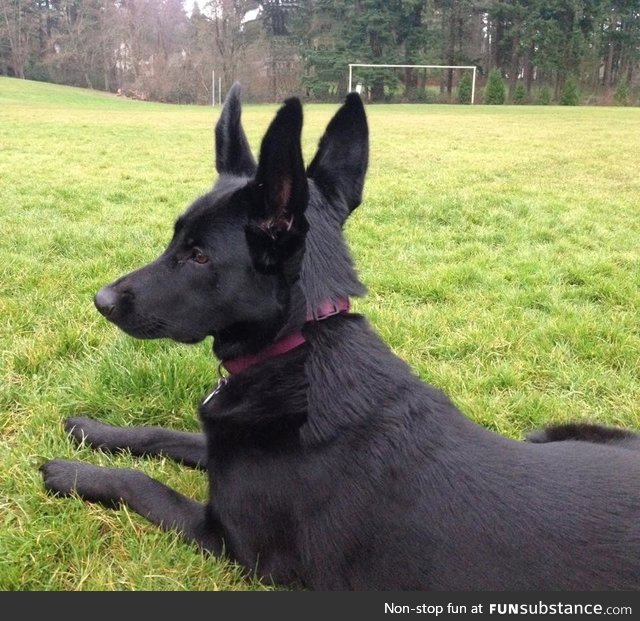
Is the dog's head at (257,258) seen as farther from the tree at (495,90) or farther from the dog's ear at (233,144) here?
the tree at (495,90)

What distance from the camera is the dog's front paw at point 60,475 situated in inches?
91.0

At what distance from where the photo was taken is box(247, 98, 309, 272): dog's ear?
1737mm

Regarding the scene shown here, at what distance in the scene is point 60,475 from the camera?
2357mm

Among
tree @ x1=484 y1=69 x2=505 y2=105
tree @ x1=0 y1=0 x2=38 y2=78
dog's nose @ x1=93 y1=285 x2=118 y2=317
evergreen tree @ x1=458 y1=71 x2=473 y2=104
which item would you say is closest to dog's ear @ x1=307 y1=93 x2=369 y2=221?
dog's nose @ x1=93 y1=285 x2=118 y2=317

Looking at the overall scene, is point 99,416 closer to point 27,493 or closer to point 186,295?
point 27,493

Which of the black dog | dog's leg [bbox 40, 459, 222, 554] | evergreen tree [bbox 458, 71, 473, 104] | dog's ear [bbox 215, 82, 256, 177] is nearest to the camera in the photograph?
the black dog

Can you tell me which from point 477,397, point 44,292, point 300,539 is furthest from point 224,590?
point 44,292

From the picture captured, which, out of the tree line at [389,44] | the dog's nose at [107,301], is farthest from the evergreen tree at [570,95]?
the dog's nose at [107,301]

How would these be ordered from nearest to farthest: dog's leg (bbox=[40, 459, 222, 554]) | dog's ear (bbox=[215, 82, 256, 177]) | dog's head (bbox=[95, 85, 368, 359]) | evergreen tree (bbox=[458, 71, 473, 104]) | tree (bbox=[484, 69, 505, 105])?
dog's head (bbox=[95, 85, 368, 359]) < dog's leg (bbox=[40, 459, 222, 554]) < dog's ear (bbox=[215, 82, 256, 177]) < tree (bbox=[484, 69, 505, 105]) < evergreen tree (bbox=[458, 71, 473, 104])

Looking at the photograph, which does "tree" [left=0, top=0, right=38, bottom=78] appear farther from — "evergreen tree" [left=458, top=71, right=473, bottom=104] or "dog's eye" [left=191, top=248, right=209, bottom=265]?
"dog's eye" [left=191, top=248, right=209, bottom=265]

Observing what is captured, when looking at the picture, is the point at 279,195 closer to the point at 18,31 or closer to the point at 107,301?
the point at 107,301

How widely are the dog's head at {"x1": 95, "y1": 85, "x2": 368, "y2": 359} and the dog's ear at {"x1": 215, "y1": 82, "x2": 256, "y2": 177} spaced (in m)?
0.13

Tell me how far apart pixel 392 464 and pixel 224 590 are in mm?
678

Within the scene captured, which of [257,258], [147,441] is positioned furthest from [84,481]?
[257,258]
